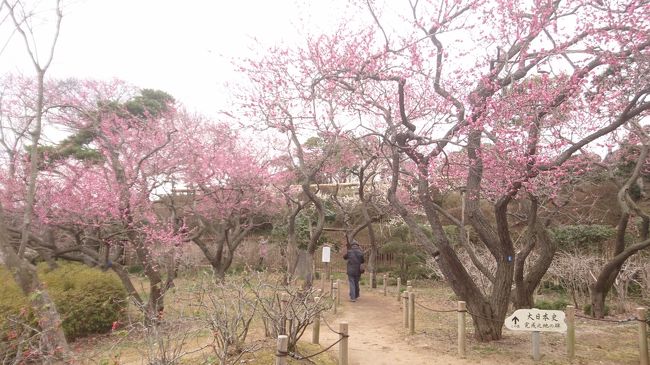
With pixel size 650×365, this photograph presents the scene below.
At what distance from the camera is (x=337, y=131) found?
383 inches

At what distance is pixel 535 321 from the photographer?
564 cm

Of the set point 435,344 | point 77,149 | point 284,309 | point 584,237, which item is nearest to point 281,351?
point 284,309

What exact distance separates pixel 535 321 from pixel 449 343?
1.53 metres

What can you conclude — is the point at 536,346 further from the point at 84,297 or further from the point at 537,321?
the point at 84,297

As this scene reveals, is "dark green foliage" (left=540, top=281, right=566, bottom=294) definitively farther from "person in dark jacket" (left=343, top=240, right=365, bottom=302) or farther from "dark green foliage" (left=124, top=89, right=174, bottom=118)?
"dark green foliage" (left=124, top=89, right=174, bottom=118)

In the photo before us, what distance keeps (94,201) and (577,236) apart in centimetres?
1274

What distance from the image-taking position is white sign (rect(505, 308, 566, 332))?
5.61 meters

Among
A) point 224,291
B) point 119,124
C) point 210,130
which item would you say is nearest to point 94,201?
point 119,124

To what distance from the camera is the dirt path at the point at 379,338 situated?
5969 mm

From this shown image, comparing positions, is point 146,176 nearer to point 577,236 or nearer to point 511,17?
point 511,17

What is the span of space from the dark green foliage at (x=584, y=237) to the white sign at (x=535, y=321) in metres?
7.02

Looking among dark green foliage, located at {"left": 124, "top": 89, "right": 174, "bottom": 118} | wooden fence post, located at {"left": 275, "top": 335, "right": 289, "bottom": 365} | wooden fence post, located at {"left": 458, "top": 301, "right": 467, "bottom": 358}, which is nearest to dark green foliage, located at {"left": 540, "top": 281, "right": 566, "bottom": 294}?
wooden fence post, located at {"left": 458, "top": 301, "right": 467, "bottom": 358}

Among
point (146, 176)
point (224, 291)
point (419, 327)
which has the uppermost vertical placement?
point (146, 176)

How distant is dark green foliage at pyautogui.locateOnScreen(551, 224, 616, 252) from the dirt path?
535 centimetres
